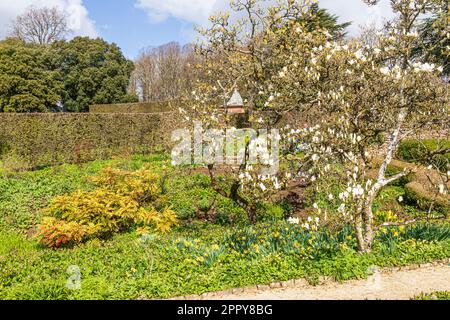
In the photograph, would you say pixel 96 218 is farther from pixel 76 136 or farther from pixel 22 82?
pixel 22 82

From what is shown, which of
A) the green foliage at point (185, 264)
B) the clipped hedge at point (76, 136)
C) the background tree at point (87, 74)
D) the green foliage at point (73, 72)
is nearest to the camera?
the green foliage at point (185, 264)

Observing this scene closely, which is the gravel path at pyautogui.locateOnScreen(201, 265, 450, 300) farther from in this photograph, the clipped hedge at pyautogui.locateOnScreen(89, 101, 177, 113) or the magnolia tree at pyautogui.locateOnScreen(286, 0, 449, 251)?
the clipped hedge at pyautogui.locateOnScreen(89, 101, 177, 113)

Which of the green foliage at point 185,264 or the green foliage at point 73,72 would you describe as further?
the green foliage at point 73,72

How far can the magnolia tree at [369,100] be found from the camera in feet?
21.8

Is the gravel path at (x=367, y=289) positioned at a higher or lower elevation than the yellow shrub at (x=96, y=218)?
lower

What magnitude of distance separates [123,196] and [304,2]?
6259mm

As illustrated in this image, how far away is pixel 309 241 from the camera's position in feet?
23.2

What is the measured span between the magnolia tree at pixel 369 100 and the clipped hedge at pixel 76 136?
467 inches

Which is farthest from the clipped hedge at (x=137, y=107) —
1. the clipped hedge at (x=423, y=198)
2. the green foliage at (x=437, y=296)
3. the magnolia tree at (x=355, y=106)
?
the green foliage at (x=437, y=296)

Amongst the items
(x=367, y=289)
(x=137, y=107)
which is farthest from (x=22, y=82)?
(x=367, y=289)

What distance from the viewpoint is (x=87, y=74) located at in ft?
127

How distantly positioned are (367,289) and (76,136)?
561 inches

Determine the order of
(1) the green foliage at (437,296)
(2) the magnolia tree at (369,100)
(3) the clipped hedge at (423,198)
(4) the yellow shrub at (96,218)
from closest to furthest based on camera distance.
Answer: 1. (1) the green foliage at (437,296)
2. (2) the magnolia tree at (369,100)
3. (4) the yellow shrub at (96,218)
4. (3) the clipped hedge at (423,198)

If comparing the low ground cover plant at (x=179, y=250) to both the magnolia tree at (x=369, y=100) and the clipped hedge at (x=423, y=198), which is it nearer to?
the clipped hedge at (x=423, y=198)
